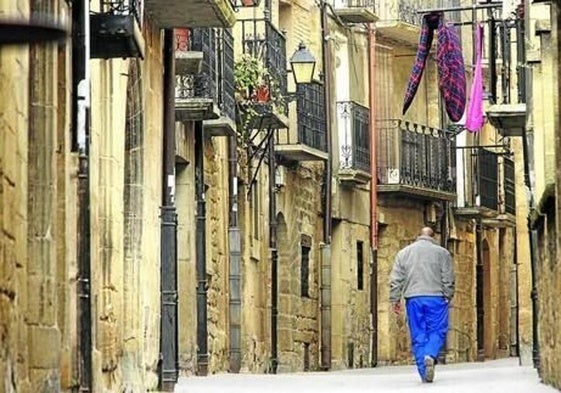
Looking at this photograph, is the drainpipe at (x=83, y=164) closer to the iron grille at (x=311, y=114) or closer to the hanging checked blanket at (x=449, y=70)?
the hanging checked blanket at (x=449, y=70)

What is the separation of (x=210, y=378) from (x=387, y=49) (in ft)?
54.1

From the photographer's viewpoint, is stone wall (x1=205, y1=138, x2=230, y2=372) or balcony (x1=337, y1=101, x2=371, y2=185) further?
balcony (x1=337, y1=101, x2=371, y2=185)

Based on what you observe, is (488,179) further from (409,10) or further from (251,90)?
(251,90)

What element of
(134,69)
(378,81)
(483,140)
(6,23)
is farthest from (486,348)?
(6,23)

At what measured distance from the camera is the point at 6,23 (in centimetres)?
454

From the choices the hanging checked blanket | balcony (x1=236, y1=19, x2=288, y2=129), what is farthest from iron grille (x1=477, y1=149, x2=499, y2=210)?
balcony (x1=236, y1=19, x2=288, y2=129)

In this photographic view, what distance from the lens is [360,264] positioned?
111ft

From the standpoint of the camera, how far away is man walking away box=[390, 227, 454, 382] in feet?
58.1

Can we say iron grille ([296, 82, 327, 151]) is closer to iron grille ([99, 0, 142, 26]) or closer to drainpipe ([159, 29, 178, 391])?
drainpipe ([159, 29, 178, 391])

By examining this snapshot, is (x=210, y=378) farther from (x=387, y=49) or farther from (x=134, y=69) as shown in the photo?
(x=387, y=49)

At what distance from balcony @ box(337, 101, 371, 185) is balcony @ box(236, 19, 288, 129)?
595cm

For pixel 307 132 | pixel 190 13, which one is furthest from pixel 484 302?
pixel 190 13

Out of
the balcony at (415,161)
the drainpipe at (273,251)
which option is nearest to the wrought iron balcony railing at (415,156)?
the balcony at (415,161)

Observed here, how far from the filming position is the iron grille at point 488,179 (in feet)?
125
